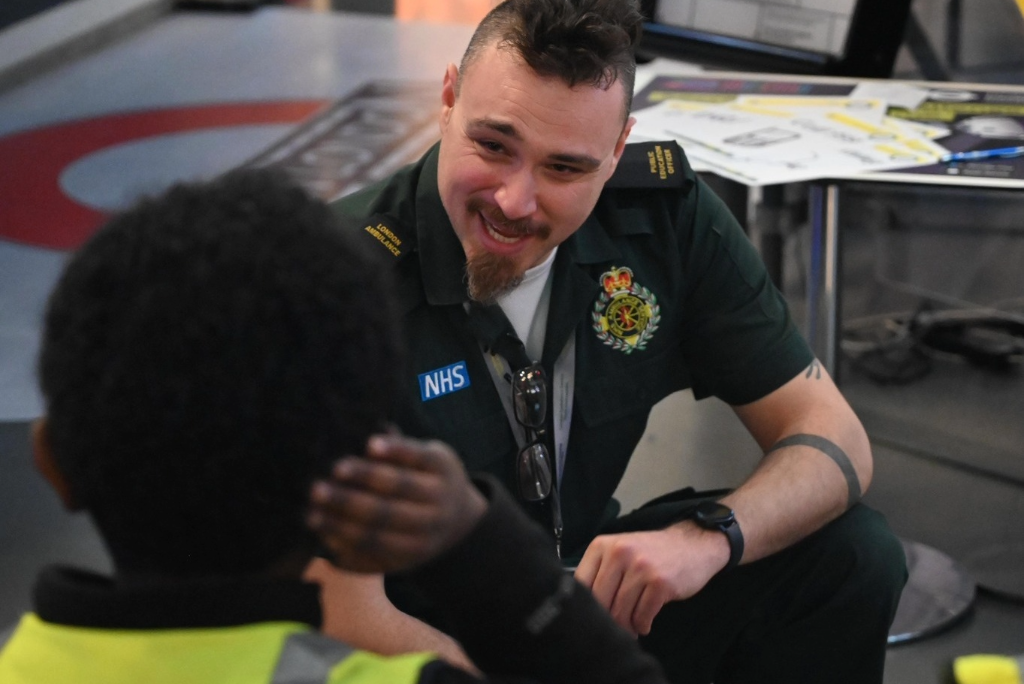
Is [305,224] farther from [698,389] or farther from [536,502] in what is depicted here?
[698,389]

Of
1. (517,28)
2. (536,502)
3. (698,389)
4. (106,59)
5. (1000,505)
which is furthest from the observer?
(106,59)

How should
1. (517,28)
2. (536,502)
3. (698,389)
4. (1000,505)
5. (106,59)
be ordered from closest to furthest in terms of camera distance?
(517,28) < (536,502) < (698,389) < (1000,505) < (106,59)

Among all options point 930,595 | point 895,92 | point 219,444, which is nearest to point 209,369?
point 219,444

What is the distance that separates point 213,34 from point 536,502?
520 cm

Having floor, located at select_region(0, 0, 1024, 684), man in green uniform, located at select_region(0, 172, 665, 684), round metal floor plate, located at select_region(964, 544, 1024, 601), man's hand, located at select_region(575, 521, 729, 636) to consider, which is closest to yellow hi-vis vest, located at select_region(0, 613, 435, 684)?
man in green uniform, located at select_region(0, 172, 665, 684)

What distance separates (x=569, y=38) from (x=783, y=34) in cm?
150

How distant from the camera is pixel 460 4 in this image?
697cm

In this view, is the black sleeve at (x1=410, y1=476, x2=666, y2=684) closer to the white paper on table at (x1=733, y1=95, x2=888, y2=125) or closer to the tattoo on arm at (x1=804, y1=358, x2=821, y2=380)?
the tattoo on arm at (x1=804, y1=358, x2=821, y2=380)

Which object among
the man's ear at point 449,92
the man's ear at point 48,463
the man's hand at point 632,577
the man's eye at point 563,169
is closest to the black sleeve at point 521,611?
the man's ear at point 48,463

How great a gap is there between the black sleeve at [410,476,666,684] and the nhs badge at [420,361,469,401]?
585 mm

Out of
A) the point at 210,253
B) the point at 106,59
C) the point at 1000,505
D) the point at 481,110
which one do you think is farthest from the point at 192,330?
the point at 106,59

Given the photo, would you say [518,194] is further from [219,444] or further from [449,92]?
[219,444]

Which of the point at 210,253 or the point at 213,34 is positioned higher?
the point at 210,253

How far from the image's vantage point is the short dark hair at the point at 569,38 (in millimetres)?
1529
